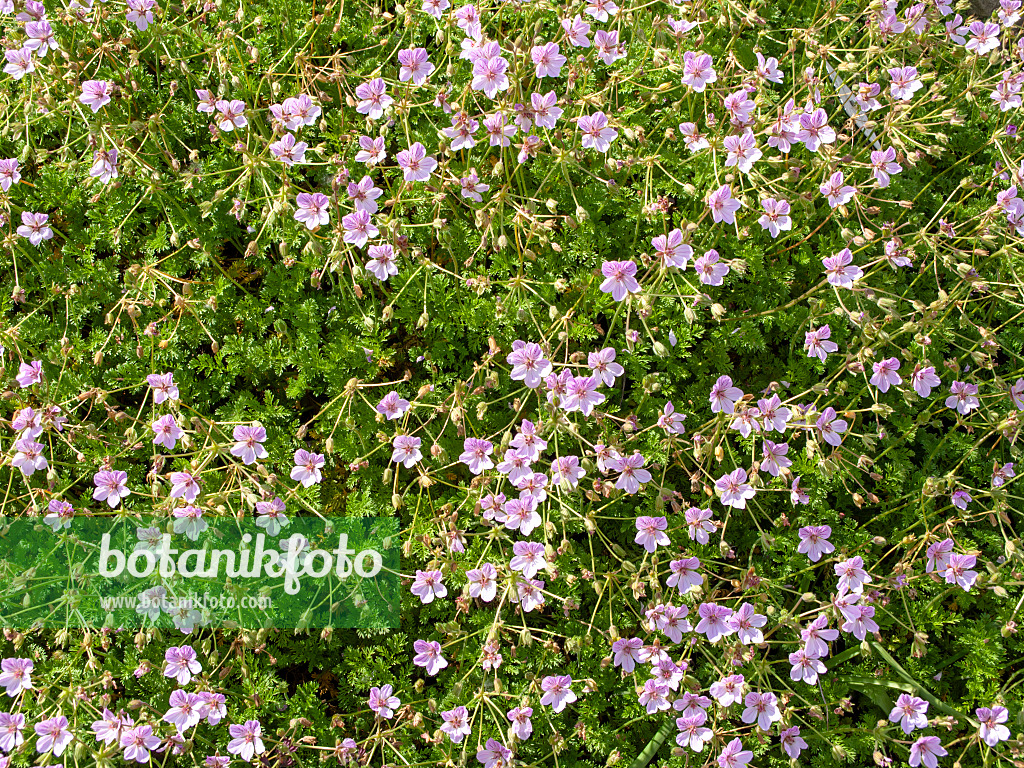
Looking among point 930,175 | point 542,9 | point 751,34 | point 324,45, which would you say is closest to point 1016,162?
point 930,175

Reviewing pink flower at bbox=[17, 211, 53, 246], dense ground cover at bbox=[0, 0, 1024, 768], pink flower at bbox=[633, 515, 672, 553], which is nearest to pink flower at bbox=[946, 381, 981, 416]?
dense ground cover at bbox=[0, 0, 1024, 768]

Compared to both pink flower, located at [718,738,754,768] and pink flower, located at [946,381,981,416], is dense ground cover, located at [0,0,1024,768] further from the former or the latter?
pink flower, located at [946,381,981,416]

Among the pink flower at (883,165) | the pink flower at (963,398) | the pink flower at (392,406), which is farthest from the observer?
the pink flower at (963,398)

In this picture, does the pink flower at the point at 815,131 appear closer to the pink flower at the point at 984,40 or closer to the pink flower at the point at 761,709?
the pink flower at the point at 984,40

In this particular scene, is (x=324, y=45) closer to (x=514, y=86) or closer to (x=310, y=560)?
(x=514, y=86)

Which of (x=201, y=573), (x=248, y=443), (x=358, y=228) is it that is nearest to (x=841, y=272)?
(x=358, y=228)

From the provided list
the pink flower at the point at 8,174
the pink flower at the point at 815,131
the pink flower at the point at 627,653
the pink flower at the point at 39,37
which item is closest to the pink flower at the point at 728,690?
the pink flower at the point at 627,653

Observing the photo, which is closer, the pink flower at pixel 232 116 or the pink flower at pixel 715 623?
the pink flower at pixel 715 623
